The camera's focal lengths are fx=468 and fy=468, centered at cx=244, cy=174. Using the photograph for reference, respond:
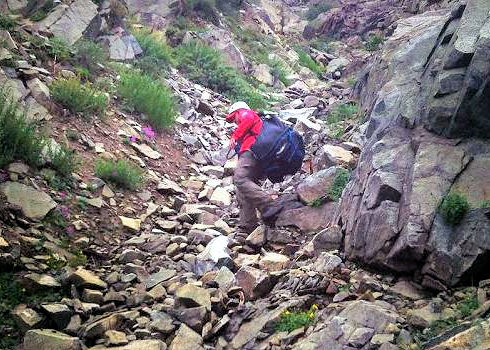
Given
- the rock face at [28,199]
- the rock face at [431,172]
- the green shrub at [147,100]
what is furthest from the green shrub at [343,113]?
the rock face at [28,199]

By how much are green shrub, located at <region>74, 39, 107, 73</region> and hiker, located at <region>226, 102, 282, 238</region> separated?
448cm

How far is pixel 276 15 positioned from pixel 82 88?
1896 cm

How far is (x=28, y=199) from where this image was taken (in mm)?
5625

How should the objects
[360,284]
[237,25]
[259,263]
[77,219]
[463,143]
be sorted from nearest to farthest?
[360,284] → [463,143] → [259,263] → [77,219] → [237,25]

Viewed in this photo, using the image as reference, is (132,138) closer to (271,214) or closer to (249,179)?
(249,179)

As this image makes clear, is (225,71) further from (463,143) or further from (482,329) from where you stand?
(482,329)

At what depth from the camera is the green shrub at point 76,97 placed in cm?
798

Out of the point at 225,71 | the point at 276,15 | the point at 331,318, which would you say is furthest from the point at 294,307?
the point at 276,15

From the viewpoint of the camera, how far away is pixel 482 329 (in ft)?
9.42

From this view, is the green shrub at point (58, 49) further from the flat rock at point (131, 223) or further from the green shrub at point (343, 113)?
the green shrub at point (343, 113)

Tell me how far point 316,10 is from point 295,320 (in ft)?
83.5

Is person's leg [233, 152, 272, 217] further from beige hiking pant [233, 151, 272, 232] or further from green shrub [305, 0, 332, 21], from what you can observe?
green shrub [305, 0, 332, 21]

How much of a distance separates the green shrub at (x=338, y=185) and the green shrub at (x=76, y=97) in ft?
15.0

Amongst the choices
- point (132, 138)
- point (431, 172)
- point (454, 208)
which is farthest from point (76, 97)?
point (454, 208)
